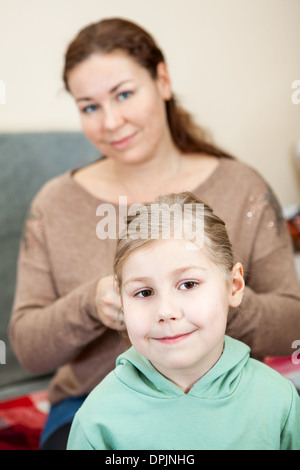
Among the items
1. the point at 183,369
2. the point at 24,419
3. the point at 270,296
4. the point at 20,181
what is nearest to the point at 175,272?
the point at 183,369

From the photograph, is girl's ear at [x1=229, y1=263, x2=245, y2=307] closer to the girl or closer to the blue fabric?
the girl

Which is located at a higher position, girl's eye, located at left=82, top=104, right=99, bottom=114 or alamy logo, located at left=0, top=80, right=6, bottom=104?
alamy logo, located at left=0, top=80, right=6, bottom=104

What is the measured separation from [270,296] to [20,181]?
61 centimetres

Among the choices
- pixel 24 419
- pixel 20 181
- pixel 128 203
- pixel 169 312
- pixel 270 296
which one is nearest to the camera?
pixel 169 312

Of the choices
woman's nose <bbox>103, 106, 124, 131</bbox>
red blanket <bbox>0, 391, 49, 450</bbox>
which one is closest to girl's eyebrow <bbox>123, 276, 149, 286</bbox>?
woman's nose <bbox>103, 106, 124, 131</bbox>

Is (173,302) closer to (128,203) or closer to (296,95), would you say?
(128,203)

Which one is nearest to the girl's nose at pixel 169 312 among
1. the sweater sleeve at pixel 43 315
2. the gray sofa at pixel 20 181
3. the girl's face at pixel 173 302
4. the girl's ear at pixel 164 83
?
the girl's face at pixel 173 302

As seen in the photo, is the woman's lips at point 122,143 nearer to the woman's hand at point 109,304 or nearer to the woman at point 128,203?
the woman at point 128,203

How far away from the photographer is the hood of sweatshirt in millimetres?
560

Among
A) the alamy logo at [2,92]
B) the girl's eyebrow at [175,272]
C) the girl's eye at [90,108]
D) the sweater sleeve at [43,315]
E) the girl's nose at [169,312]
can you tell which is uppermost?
the alamy logo at [2,92]

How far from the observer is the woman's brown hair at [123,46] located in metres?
0.69

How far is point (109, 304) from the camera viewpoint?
66 cm

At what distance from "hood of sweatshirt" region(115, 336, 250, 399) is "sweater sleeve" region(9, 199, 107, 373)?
171 millimetres
